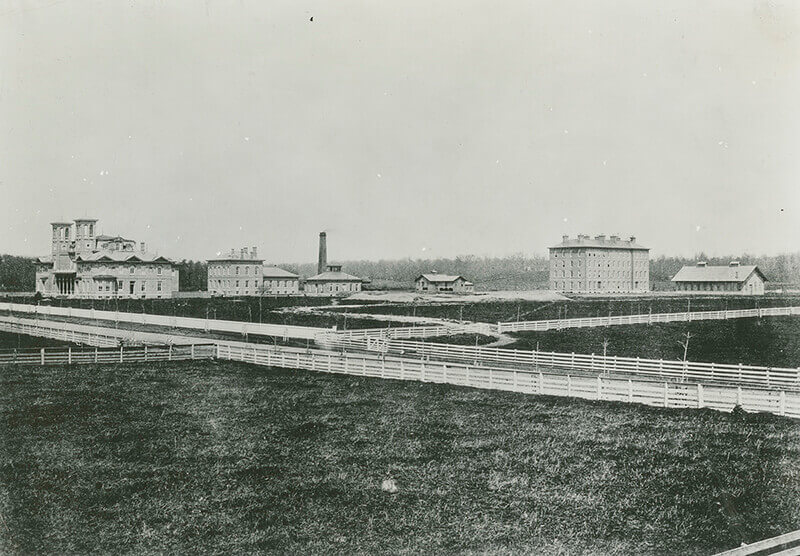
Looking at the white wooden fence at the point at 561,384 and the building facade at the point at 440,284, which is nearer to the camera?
the white wooden fence at the point at 561,384

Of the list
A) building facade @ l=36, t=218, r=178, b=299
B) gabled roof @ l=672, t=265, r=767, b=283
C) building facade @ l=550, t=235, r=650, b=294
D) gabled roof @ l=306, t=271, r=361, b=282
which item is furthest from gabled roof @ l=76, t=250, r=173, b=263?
gabled roof @ l=672, t=265, r=767, b=283

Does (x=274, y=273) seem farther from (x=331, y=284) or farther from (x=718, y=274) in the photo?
(x=718, y=274)

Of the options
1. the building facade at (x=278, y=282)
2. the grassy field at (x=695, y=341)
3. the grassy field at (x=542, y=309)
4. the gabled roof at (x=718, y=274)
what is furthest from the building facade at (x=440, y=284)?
the grassy field at (x=695, y=341)

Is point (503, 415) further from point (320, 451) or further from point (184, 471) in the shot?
point (184, 471)

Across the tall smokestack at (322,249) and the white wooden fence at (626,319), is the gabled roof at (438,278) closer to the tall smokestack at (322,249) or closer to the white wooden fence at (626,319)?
the tall smokestack at (322,249)

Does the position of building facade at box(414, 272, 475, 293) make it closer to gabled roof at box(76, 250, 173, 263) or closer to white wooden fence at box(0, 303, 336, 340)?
gabled roof at box(76, 250, 173, 263)

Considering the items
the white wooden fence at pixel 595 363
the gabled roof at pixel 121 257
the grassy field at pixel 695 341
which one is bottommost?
the grassy field at pixel 695 341

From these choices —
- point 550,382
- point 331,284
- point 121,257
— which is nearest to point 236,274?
point 331,284
